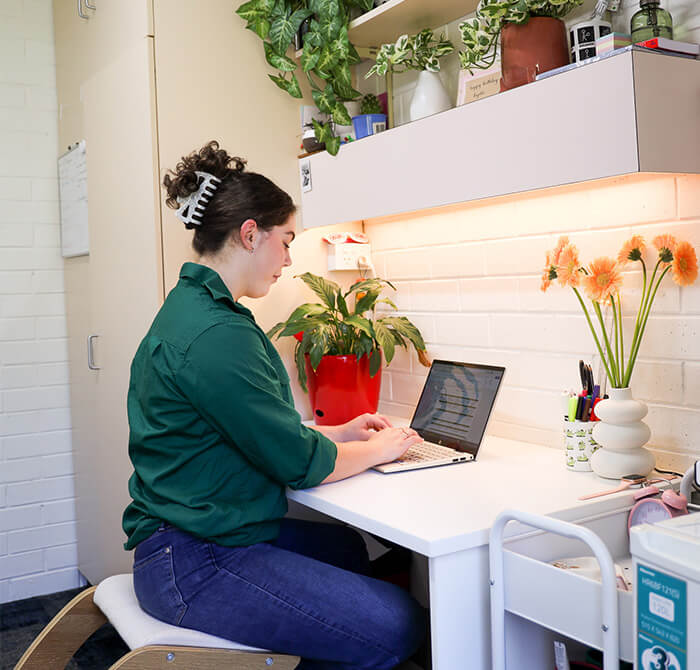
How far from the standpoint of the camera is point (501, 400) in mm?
2166

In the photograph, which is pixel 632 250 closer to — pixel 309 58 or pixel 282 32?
pixel 309 58

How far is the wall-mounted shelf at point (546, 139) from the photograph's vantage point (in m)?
1.42

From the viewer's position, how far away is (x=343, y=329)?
91.5 inches

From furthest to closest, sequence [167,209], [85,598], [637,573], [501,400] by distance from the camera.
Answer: [167,209] → [501,400] → [85,598] → [637,573]

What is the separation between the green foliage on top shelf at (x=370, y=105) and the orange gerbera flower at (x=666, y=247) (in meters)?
1.01

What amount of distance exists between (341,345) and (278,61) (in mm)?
875

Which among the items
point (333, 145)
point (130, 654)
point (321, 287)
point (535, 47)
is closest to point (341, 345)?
point (321, 287)

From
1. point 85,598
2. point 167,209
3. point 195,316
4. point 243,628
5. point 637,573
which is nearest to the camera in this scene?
point 637,573

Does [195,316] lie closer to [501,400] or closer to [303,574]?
[303,574]

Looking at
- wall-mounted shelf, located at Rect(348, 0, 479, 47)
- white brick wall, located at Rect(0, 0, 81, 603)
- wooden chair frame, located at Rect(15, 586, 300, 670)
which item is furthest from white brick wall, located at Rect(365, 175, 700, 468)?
white brick wall, located at Rect(0, 0, 81, 603)

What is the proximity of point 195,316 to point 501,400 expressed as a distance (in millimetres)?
933

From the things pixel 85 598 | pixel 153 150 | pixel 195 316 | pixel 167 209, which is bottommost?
pixel 85 598

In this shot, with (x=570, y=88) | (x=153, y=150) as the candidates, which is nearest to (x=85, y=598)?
(x=153, y=150)

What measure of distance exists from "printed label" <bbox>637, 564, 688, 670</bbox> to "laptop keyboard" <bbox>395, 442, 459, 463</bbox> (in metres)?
0.86
